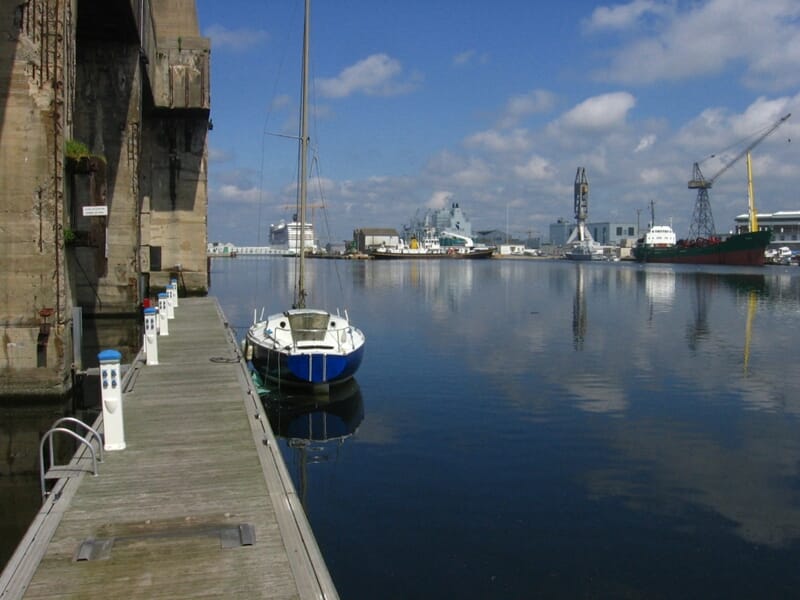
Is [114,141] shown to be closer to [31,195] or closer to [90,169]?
A: [90,169]

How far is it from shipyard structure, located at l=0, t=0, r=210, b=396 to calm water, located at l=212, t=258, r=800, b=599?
228 inches

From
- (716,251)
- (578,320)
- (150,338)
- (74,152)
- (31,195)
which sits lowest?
(578,320)

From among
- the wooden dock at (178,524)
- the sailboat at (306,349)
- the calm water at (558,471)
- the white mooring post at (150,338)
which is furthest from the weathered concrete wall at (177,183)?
the wooden dock at (178,524)

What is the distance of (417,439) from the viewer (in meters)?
15.7

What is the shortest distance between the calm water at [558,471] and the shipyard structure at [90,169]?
228 inches

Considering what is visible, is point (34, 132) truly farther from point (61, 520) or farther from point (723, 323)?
point (723, 323)

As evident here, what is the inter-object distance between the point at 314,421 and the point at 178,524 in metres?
10.2

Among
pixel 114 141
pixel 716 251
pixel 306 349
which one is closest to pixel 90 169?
pixel 306 349

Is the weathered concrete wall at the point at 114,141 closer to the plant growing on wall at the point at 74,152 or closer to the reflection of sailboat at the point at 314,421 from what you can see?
the plant growing on wall at the point at 74,152

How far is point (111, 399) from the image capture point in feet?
33.0

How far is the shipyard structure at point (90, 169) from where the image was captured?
14.9m

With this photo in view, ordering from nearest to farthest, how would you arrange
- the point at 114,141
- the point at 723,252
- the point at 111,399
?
the point at 111,399
the point at 114,141
the point at 723,252

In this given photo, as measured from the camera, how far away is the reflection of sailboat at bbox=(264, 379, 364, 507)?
15.0 metres

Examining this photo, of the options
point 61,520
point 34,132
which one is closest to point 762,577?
point 61,520
